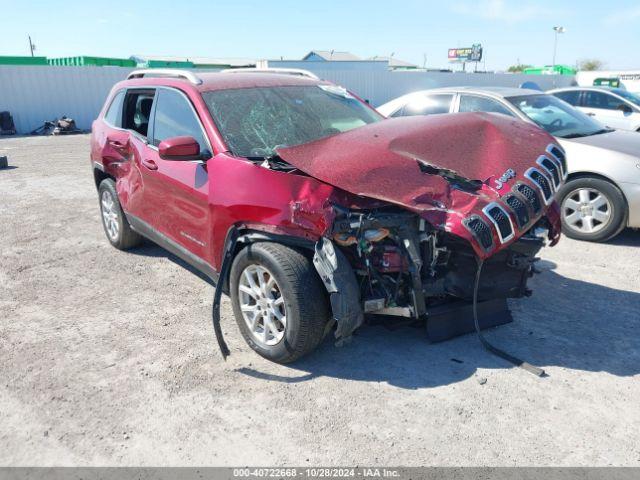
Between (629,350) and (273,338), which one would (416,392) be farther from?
(629,350)

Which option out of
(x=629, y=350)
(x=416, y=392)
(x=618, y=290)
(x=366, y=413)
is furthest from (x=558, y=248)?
(x=366, y=413)

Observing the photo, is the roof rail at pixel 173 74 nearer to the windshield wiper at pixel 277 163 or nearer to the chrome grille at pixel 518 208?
the windshield wiper at pixel 277 163

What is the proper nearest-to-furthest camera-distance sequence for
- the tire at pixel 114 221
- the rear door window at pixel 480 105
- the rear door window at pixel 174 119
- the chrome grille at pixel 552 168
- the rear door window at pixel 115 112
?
the chrome grille at pixel 552 168 → the rear door window at pixel 174 119 → the rear door window at pixel 115 112 → the tire at pixel 114 221 → the rear door window at pixel 480 105

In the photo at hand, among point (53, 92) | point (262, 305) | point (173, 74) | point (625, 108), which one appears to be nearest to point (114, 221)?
point (173, 74)

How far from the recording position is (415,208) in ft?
10.1

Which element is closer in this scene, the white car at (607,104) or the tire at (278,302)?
the tire at (278,302)

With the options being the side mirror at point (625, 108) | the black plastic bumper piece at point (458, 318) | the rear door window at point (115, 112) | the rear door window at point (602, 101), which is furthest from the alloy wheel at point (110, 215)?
the side mirror at point (625, 108)

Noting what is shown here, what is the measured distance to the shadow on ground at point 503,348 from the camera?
344 centimetres

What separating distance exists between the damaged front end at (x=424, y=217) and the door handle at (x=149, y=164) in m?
1.58

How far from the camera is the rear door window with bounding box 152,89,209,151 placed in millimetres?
4082

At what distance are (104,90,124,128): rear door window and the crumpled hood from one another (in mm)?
2862

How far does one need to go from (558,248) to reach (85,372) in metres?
4.87

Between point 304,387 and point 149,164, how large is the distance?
2479mm

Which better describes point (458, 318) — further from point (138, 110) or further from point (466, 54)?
point (466, 54)
